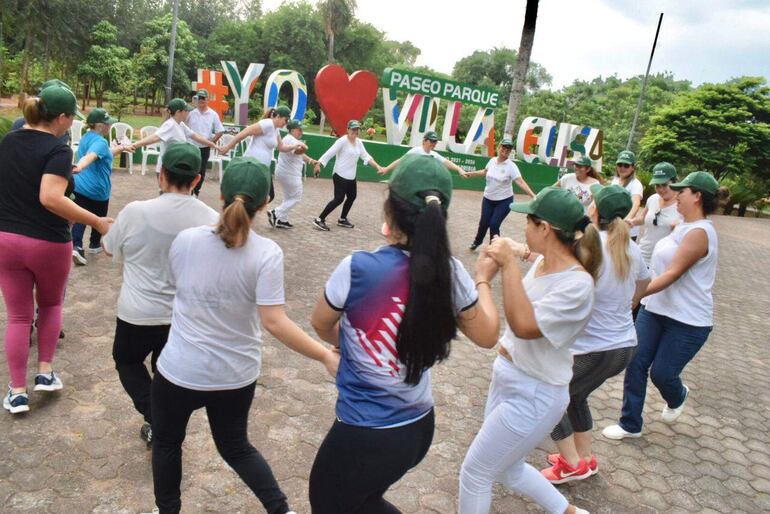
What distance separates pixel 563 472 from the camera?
3.24m

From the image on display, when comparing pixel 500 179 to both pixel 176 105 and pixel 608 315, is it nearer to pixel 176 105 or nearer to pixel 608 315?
pixel 176 105

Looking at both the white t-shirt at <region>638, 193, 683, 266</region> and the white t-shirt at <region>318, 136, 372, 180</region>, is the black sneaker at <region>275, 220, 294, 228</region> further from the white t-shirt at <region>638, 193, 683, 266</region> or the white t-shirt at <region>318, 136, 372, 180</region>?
the white t-shirt at <region>638, 193, 683, 266</region>

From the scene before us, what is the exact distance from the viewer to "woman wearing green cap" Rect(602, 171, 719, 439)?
3.45m

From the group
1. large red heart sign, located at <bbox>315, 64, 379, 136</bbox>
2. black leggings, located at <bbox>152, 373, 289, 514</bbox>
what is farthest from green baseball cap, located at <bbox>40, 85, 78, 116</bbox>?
large red heart sign, located at <bbox>315, 64, 379, 136</bbox>

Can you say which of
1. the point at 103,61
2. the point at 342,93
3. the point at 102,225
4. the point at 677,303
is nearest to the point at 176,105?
the point at 102,225

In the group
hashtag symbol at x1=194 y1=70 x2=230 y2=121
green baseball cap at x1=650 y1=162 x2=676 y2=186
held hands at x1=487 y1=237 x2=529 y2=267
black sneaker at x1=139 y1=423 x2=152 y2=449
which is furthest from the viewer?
hashtag symbol at x1=194 y1=70 x2=230 y2=121

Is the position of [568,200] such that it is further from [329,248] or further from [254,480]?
[329,248]

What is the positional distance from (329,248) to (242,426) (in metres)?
5.74

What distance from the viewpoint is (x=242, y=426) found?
2.27m

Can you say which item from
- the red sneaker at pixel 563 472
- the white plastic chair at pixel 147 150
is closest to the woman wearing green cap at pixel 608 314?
the red sneaker at pixel 563 472

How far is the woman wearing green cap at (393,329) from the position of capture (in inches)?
63.9

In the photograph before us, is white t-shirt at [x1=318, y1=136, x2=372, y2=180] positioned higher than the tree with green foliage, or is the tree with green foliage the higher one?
the tree with green foliage

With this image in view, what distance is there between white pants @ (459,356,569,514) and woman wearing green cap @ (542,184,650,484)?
752mm

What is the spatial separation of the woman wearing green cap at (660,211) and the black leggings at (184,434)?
13.4 ft
